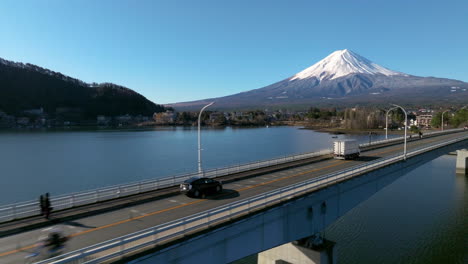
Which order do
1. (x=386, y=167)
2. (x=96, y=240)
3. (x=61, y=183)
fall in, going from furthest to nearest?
(x=61, y=183)
(x=386, y=167)
(x=96, y=240)

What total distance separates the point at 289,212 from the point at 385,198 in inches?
1197

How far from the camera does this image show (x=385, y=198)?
4250 cm

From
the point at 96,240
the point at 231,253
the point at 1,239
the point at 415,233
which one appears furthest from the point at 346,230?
the point at 1,239

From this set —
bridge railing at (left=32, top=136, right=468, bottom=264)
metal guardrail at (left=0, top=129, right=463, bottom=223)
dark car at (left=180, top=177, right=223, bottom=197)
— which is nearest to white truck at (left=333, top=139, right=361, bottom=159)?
metal guardrail at (left=0, top=129, right=463, bottom=223)

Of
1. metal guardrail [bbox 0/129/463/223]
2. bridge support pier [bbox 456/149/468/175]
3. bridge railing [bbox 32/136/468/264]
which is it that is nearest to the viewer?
bridge railing [bbox 32/136/468/264]

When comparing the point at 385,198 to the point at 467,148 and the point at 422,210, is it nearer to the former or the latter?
the point at 422,210

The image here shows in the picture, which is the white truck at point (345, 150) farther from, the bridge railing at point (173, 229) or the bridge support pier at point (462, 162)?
the bridge support pier at point (462, 162)

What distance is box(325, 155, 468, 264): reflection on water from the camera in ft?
88.1

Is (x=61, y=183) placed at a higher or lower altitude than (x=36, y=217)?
lower

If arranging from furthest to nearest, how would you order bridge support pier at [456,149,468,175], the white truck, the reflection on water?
bridge support pier at [456,149,468,175] < the white truck < the reflection on water

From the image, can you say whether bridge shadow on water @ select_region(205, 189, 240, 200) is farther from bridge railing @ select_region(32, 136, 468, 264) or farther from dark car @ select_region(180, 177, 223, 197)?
bridge railing @ select_region(32, 136, 468, 264)

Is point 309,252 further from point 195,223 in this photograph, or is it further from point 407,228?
point 407,228

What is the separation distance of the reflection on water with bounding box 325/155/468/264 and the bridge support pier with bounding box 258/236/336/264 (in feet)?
19.9

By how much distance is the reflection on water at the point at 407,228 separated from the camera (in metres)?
26.8
